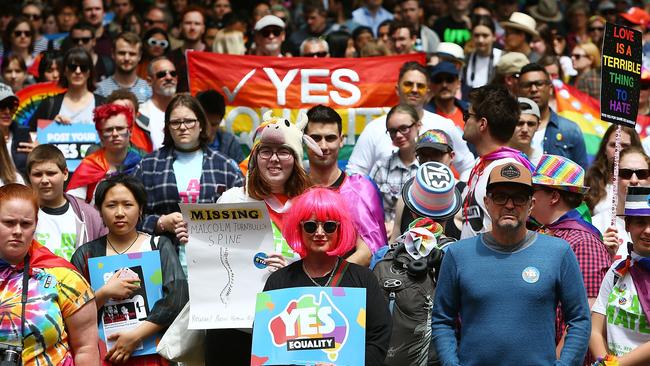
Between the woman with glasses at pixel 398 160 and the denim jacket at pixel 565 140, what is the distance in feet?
4.86

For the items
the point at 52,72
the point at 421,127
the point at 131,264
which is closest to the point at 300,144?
the point at 131,264

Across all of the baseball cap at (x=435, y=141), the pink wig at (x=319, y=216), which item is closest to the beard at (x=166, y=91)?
the baseball cap at (x=435, y=141)

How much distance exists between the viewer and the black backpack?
7.46m

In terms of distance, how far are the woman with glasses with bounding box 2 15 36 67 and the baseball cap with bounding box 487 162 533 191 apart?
31.5 ft

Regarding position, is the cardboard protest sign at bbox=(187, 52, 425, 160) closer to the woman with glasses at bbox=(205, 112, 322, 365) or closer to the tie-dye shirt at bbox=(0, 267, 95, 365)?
the woman with glasses at bbox=(205, 112, 322, 365)

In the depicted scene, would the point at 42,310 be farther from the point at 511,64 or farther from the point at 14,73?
the point at 14,73

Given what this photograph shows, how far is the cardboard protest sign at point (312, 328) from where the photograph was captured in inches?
270

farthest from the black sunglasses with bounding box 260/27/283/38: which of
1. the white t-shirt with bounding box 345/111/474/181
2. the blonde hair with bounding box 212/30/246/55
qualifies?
the white t-shirt with bounding box 345/111/474/181

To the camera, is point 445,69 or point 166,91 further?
point 445,69

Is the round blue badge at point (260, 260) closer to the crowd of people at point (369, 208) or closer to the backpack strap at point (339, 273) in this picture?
the crowd of people at point (369, 208)

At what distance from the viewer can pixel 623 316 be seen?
7.11m

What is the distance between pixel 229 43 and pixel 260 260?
7.85 metres

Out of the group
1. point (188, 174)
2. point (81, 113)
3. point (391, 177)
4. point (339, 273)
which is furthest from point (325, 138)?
point (81, 113)

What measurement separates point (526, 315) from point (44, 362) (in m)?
2.52
